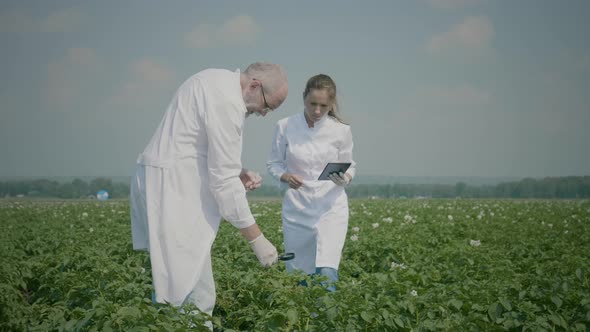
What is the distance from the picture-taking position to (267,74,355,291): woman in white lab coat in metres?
5.03

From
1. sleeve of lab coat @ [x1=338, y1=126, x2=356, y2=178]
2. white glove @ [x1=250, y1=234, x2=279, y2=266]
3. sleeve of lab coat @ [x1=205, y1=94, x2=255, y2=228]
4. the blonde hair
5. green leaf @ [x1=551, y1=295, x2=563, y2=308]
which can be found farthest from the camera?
sleeve of lab coat @ [x1=338, y1=126, x2=356, y2=178]

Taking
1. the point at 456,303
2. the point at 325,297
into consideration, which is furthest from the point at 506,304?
the point at 325,297

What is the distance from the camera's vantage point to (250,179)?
358 centimetres

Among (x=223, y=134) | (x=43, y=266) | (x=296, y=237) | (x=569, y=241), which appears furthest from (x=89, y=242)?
(x=569, y=241)

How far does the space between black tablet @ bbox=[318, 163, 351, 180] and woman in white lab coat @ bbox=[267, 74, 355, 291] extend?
6 cm

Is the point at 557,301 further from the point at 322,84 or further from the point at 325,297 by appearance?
the point at 322,84

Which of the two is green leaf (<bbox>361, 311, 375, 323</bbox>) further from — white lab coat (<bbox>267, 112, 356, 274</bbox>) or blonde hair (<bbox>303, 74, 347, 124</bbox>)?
blonde hair (<bbox>303, 74, 347, 124</bbox>)

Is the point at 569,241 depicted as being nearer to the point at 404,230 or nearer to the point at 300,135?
the point at 404,230

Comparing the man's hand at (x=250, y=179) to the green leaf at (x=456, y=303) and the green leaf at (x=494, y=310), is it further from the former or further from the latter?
the green leaf at (x=494, y=310)

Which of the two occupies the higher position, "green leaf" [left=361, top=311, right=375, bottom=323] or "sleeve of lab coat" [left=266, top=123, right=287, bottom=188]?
"sleeve of lab coat" [left=266, top=123, right=287, bottom=188]

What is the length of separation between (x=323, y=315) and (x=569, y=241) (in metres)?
8.18

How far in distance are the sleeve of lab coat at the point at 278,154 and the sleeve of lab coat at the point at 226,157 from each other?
2.15 m

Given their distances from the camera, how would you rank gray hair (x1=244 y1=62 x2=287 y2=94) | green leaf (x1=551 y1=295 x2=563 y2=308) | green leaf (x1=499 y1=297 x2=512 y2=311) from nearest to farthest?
gray hair (x1=244 y1=62 x2=287 y2=94) < green leaf (x1=499 y1=297 x2=512 y2=311) < green leaf (x1=551 y1=295 x2=563 y2=308)

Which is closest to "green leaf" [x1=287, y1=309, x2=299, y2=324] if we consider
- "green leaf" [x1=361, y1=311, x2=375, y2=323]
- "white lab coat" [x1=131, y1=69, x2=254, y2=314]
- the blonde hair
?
"green leaf" [x1=361, y1=311, x2=375, y2=323]
